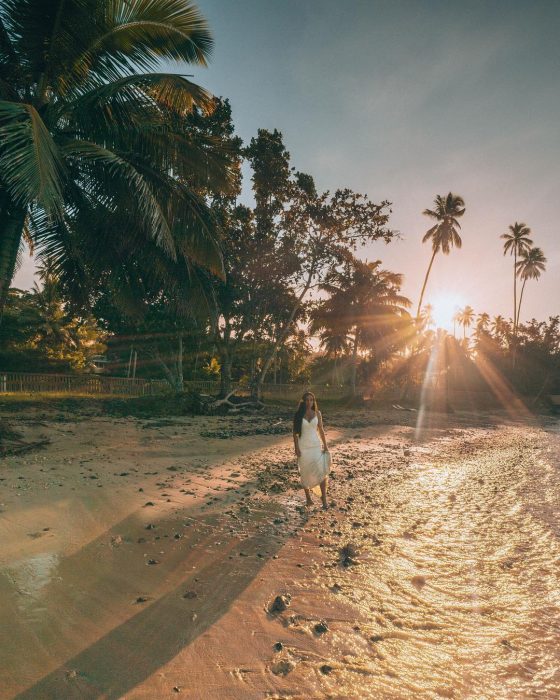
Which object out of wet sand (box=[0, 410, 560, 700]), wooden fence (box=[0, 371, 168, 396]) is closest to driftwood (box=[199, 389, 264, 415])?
wooden fence (box=[0, 371, 168, 396])

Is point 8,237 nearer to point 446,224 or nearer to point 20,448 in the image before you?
point 20,448

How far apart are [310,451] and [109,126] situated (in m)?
8.12

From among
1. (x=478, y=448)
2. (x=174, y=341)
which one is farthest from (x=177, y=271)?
→ (x=174, y=341)

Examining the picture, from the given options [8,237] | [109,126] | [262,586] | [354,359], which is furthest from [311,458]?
[354,359]

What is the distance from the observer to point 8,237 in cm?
898

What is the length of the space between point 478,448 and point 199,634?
1566 cm

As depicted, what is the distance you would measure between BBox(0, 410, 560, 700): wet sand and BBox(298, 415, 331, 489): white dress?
20.5 inches

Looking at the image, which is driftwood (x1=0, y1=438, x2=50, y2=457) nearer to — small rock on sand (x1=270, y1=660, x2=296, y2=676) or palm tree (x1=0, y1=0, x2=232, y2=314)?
palm tree (x1=0, y1=0, x2=232, y2=314)

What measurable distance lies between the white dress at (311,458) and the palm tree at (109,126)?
4.78 meters

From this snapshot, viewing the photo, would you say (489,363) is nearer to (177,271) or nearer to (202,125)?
(202,125)

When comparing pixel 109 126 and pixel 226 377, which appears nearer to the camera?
pixel 109 126

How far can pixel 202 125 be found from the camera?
17.3 m

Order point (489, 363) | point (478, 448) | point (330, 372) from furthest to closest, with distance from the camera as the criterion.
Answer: point (330, 372) → point (489, 363) → point (478, 448)

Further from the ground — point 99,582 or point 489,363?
point 489,363
